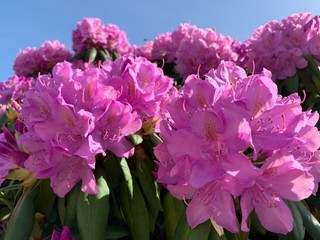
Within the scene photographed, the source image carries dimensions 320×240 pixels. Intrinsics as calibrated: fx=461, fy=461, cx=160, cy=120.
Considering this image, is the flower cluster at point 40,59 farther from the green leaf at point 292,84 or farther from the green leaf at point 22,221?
the green leaf at point 22,221

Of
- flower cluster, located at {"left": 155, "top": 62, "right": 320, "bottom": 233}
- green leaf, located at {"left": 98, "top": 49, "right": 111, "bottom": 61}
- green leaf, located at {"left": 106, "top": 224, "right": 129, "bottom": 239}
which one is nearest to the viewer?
flower cluster, located at {"left": 155, "top": 62, "right": 320, "bottom": 233}

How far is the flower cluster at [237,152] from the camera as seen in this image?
0.83 metres

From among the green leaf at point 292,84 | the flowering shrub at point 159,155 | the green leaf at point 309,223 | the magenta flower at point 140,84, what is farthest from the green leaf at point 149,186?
the green leaf at point 292,84

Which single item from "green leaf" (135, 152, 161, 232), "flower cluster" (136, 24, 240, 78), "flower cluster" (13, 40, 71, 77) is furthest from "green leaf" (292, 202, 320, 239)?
"flower cluster" (13, 40, 71, 77)

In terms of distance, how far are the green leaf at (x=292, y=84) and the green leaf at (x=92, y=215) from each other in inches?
46.5

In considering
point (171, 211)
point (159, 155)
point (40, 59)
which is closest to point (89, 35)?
point (40, 59)

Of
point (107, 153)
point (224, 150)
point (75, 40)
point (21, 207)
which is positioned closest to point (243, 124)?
point (224, 150)

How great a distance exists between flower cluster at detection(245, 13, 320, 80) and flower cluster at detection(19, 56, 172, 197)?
1.07 m

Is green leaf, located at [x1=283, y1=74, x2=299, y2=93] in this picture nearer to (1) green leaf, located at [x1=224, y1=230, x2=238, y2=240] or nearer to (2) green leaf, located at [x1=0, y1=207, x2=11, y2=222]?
(1) green leaf, located at [x1=224, y1=230, x2=238, y2=240]

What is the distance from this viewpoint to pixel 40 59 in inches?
133

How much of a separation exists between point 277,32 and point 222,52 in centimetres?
37

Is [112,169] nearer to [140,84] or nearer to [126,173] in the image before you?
[126,173]

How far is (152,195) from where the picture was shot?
1.10 meters

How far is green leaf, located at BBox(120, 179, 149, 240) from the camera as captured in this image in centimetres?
106
